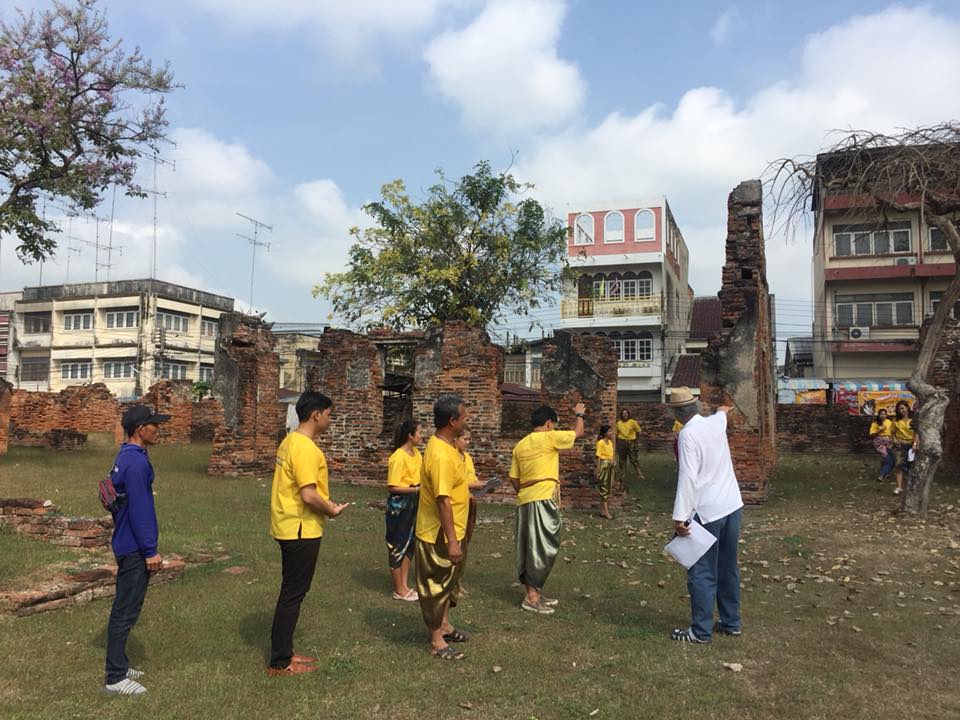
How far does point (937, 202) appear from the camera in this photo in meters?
10.7

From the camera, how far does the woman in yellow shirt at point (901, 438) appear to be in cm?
1225

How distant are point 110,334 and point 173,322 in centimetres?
385

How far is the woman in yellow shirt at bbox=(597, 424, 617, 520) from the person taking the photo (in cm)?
1171

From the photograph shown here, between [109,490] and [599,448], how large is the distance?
8.80 m

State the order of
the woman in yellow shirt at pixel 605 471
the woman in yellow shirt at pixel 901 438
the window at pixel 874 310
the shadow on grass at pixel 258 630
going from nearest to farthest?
the shadow on grass at pixel 258 630
the woman in yellow shirt at pixel 605 471
the woman in yellow shirt at pixel 901 438
the window at pixel 874 310

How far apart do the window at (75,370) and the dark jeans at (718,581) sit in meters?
48.7

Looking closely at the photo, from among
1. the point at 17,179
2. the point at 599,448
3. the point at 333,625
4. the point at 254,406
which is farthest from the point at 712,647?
the point at 17,179

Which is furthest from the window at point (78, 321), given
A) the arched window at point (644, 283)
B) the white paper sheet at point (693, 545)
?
the white paper sheet at point (693, 545)

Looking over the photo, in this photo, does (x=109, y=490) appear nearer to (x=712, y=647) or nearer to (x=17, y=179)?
(x=712, y=647)

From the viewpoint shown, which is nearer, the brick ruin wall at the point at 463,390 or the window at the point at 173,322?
the brick ruin wall at the point at 463,390

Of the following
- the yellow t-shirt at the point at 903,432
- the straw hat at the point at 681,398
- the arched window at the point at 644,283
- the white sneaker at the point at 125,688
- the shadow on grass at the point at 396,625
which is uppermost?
the arched window at the point at 644,283

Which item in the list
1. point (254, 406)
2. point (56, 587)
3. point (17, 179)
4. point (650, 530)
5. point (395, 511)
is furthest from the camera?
point (254, 406)

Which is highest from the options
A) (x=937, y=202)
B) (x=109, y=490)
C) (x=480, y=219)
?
(x=480, y=219)

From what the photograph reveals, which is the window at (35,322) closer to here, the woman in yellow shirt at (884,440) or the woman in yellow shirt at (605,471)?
the woman in yellow shirt at (605,471)
